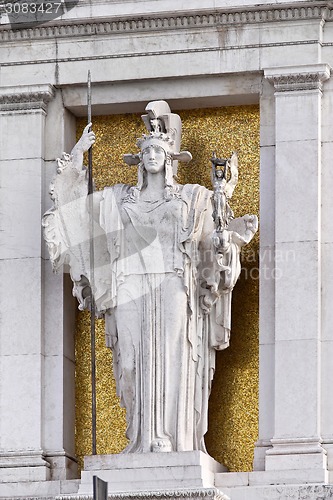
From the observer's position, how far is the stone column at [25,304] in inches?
861

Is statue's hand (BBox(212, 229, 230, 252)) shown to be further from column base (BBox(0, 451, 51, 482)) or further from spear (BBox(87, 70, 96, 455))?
column base (BBox(0, 451, 51, 482))

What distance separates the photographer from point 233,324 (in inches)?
873

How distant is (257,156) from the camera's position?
22391mm

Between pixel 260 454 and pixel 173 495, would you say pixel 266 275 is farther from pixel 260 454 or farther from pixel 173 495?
pixel 173 495

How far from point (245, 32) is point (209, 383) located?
11.5 ft

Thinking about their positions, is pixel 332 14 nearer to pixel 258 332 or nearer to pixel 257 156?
pixel 257 156

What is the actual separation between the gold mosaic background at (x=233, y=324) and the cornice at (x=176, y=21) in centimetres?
93

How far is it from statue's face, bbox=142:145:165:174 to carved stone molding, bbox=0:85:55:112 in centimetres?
141


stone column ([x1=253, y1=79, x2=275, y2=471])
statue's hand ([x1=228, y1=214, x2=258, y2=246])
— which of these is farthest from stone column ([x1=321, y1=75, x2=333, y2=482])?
statue's hand ([x1=228, y1=214, x2=258, y2=246])

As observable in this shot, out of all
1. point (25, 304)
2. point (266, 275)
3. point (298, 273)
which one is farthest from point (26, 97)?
point (298, 273)

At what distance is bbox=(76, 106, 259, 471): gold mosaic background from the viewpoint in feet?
72.2

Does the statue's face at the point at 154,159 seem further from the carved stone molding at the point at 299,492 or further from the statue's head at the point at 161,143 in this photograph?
the carved stone molding at the point at 299,492

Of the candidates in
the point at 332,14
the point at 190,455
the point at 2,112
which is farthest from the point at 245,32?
the point at 190,455

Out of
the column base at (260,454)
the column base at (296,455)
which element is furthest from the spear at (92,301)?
the column base at (296,455)
